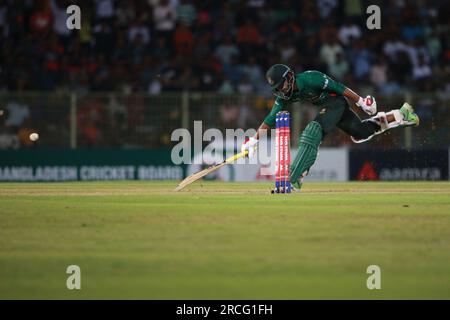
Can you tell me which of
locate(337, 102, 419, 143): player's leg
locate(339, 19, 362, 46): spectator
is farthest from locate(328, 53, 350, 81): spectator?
locate(337, 102, 419, 143): player's leg

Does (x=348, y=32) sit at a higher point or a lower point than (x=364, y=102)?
higher

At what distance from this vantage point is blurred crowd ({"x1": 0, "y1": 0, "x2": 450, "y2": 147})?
92.8ft

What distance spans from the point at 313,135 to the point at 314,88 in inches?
30.4

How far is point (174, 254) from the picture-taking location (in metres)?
10.4

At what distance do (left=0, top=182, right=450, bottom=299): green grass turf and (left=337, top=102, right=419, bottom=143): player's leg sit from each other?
63.8 inches

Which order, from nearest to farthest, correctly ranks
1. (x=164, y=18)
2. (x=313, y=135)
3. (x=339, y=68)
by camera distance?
(x=313, y=135)
(x=339, y=68)
(x=164, y=18)

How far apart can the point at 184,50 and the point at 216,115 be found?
116 inches

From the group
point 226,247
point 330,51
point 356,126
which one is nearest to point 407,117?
point 356,126

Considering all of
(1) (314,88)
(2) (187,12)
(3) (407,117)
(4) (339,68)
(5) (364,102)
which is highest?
(2) (187,12)

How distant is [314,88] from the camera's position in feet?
56.6

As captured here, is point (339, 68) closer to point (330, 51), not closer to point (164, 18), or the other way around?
point (330, 51)

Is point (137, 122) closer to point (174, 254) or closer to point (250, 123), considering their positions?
point (250, 123)

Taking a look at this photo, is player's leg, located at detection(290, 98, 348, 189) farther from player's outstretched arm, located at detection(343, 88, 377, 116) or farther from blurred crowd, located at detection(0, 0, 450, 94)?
blurred crowd, located at detection(0, 0, 450, 94)
